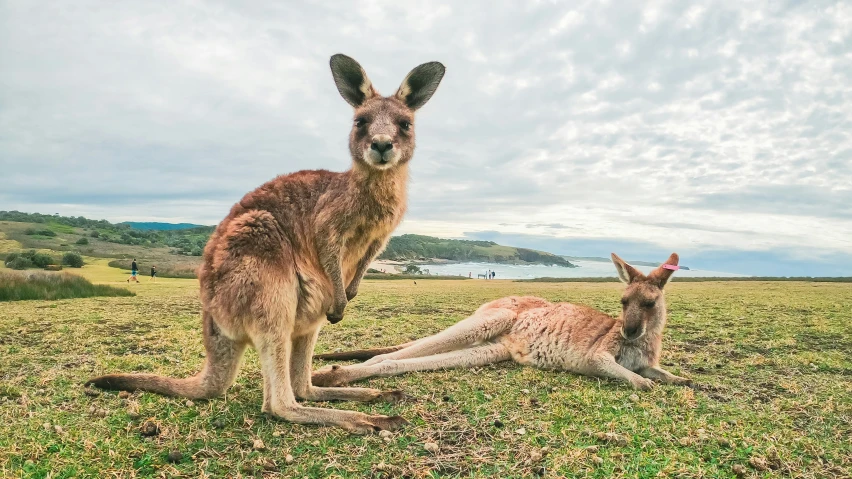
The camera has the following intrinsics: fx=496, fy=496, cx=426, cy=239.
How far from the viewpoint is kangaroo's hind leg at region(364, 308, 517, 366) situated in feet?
15.0

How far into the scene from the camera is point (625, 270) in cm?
484

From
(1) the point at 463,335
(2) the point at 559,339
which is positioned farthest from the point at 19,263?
(2) the point at 559,339

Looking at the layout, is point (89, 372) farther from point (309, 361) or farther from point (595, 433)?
point (595, 433)

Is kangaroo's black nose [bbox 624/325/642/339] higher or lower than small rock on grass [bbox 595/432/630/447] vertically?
higher

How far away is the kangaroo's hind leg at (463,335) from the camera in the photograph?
179 inches

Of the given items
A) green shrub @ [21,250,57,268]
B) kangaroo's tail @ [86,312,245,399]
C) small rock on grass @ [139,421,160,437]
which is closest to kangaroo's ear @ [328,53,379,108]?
kangaroo's tail @ [86,312,245,399]

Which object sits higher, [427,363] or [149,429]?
[427,363]

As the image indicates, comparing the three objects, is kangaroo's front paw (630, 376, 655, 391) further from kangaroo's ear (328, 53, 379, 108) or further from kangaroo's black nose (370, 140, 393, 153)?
kangaroo's ear (328, 53, 379, 108)

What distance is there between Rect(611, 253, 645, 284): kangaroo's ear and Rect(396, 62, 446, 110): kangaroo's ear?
2.47 meters

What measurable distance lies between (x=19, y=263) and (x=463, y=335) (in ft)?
70.8

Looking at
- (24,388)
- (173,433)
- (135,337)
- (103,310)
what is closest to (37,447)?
(173,433)

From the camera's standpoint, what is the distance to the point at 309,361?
3494 mm

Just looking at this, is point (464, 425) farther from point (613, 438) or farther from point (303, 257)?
point (303, 257)

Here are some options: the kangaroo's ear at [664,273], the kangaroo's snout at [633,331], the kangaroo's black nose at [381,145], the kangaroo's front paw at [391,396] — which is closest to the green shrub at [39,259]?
the kangaroo's front paw at [391,396]
